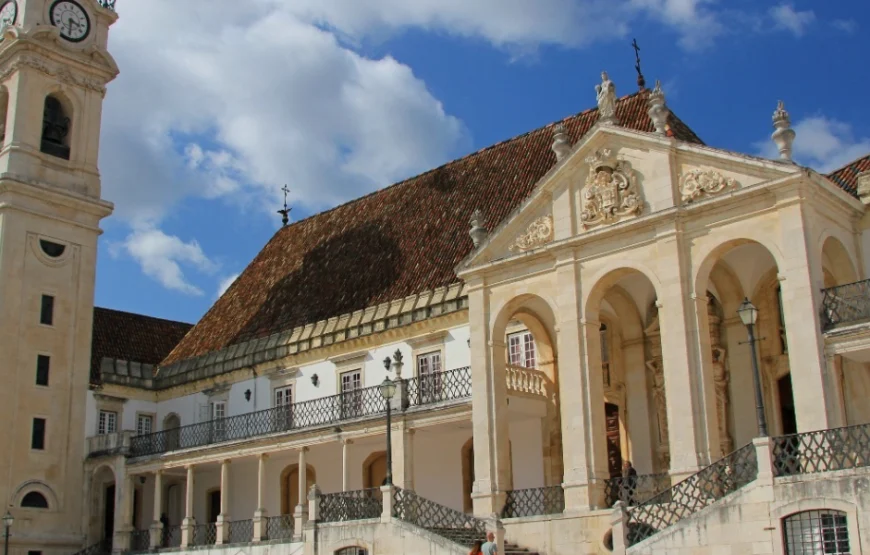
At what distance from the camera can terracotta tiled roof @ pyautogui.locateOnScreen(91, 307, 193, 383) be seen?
37750 mm

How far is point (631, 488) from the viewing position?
19938mm

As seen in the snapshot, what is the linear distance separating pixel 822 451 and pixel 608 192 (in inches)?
277

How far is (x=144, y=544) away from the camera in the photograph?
3194 centimetres

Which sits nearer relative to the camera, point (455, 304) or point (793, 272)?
point (793, 272)

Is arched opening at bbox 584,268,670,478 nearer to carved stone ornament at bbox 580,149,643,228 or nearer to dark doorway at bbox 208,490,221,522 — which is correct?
carved stone ornament at bbox 580,149,643,228

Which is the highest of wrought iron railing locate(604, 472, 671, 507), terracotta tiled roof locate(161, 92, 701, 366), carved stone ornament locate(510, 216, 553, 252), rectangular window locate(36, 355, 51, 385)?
terracotta tiled roof locate(161, 92, 701, 366)

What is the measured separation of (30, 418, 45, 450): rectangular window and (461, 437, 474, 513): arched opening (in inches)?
573

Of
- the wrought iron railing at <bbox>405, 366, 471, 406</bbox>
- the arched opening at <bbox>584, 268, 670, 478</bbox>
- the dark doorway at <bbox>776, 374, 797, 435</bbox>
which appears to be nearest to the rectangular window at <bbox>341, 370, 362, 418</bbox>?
the wrought iron railing at <bbox>405, 366, 471, 406</bbox>

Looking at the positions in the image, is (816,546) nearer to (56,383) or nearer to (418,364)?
(418,364)

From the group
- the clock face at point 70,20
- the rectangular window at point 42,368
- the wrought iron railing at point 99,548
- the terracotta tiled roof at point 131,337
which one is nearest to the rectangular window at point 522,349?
the wrought iron railing at point 99,548

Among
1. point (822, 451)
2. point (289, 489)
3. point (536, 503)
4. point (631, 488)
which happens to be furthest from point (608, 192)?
point (289, 489)

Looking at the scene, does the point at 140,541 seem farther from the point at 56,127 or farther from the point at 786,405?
the point at 786,405

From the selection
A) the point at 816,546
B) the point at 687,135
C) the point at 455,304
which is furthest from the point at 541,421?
the point at 816,546

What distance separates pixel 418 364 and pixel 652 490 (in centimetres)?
909
